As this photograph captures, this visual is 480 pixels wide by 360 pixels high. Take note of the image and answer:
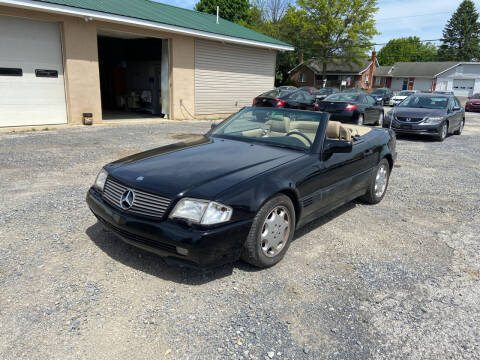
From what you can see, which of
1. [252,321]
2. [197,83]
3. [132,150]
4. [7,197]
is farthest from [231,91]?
[252,321]

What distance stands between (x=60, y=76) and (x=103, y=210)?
10356 mm

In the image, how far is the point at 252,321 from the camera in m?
2.71

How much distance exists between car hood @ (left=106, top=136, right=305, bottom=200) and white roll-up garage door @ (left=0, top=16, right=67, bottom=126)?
30.5 feet

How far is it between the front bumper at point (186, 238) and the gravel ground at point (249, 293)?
33cm

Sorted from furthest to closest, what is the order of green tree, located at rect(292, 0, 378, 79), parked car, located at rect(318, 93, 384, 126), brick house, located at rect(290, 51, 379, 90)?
1. brick house, located at rect(290, 51, 379, 90)
2. green tree, located at rect(292, 0, 378, 79)
3. parked car, located at rect(318, 93, 384, 126)

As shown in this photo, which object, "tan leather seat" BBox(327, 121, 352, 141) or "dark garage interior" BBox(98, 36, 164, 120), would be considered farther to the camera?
"dark garage interior" BBox(98, 36, 164, 120)

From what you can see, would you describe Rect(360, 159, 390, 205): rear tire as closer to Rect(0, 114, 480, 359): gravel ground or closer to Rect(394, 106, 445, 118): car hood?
Rect(0, 114, 480, 359): gravel ground

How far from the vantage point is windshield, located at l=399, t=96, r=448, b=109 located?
1238 cm

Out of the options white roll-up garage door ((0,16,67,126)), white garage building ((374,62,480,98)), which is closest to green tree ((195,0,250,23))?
white garage building ((374,62,480,98))

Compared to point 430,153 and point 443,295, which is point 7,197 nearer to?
point 443,295

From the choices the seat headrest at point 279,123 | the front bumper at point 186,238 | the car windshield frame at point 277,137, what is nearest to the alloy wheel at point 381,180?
the car windshield frame at point 277,137

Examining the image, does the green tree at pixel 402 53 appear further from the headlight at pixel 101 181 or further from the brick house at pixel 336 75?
the headlight at pixel 101 181

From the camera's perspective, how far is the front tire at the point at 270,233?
314cm

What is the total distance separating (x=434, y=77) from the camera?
184ft
